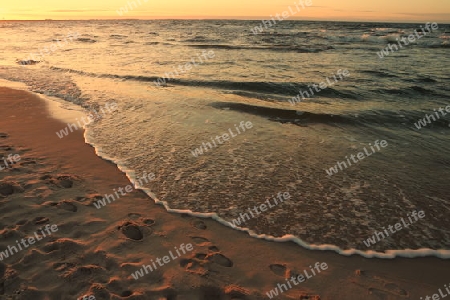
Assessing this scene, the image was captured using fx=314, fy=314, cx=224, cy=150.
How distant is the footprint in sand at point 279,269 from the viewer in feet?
12.1

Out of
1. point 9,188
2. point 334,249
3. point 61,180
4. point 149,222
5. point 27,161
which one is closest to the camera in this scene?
point 334,249

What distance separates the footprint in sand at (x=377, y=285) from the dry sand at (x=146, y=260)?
11mm

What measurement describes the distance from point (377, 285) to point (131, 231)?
3108 mm

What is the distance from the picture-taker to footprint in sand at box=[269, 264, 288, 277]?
12.1 feet

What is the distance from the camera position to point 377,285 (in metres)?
3.58

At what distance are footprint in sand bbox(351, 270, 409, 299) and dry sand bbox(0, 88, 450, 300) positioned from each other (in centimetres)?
1

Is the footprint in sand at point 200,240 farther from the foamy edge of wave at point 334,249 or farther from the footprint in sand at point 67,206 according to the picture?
the footprint in sand at point 67,206

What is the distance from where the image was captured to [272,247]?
416cm

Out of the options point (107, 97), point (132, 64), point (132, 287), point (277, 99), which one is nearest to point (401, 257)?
point (132, 287)

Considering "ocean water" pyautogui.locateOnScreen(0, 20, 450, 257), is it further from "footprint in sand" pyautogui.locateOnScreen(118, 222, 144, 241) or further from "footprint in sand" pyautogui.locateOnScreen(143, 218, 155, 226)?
"footprint in sand" pyautogui.locateOnScreen(118, 222, 144, 241)

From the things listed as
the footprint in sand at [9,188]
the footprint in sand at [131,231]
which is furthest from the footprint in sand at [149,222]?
the footprint in sand at [9,188]

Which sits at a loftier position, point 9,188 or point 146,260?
point 9,188

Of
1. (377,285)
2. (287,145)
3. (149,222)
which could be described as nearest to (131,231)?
(149,222)

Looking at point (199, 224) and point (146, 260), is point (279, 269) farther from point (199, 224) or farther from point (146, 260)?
point (146, 260)
